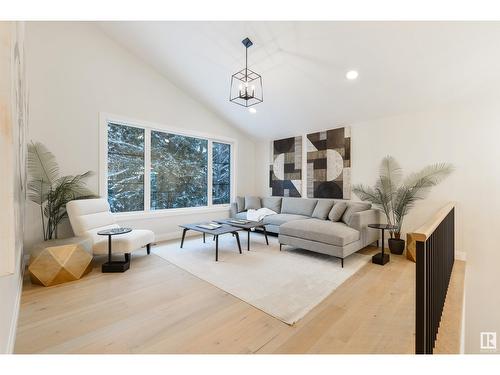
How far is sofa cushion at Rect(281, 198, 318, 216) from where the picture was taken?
4.77 meters

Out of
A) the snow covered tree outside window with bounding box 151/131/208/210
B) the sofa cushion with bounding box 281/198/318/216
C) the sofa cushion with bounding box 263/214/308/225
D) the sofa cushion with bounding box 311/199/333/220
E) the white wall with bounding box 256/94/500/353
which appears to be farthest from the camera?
the sofa cushion with bounding box 281/198/318/216

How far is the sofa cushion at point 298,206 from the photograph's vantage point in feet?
15.6

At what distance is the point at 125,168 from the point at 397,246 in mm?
4824

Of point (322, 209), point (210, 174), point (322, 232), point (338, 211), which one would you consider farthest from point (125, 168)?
point (338, 211)

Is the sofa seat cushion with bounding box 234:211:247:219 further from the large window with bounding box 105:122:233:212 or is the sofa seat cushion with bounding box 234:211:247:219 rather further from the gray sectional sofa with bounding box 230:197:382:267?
the large window with bounding box 105:122:233:212

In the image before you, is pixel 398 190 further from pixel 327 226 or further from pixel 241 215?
pixel 241 215

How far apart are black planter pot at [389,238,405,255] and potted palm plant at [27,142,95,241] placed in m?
4.93

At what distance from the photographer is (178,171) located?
16.3 feet

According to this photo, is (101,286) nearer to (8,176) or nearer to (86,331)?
(86,331)

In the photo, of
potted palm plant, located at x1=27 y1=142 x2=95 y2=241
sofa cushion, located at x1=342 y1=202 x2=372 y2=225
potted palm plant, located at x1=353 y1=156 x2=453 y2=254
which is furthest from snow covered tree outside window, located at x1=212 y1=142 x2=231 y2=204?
potted palm plant, located at x1=353 y1=156 x2=453 y2=254

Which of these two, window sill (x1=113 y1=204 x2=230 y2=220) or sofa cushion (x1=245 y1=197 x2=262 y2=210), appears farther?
sofa cushion (x1=245 y1=197 x2=262 y2=210)

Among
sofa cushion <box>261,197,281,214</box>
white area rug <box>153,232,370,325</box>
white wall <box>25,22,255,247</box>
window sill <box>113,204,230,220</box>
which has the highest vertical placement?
white wall <box>25,22,255,247</box>

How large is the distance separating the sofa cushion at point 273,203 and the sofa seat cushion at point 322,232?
1578 millimetres
